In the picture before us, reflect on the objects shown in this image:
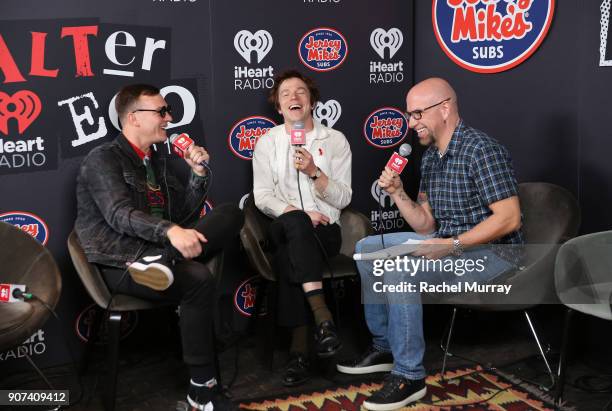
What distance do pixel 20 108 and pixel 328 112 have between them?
1.82 metres

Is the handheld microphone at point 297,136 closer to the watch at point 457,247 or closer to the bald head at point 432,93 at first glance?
the bald head at point 432,93

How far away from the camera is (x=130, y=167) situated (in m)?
3.33

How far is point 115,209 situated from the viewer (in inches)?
123

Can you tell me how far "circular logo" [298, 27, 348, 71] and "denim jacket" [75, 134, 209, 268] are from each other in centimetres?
141

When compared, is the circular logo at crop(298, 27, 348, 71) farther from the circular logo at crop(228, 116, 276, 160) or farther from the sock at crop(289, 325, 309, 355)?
the sock at crop(289, 325, 309, 355)

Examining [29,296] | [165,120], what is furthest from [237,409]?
[165,120]

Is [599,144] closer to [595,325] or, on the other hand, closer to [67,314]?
[595,325]

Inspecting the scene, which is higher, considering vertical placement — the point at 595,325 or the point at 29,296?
the point at 29,296

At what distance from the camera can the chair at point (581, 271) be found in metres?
3.02

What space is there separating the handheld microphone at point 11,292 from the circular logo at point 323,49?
217 cm

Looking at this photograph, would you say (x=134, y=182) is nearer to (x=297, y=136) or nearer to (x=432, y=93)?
(x=297, y=136)

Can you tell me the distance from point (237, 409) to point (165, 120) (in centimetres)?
141

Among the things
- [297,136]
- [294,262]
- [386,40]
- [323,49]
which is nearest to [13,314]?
[294,262]

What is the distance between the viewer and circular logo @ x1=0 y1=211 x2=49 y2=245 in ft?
11.9
